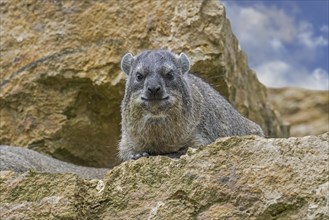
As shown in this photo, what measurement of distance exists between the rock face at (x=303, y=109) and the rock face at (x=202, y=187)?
14927 millimetres

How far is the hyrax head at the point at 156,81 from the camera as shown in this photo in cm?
756

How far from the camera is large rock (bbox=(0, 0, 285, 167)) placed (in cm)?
1077

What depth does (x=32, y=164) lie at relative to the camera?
9516 millimetres

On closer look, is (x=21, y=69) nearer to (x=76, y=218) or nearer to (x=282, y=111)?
(x=76, y=218)

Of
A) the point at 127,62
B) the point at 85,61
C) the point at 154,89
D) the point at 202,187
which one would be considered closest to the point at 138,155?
the point at 154,89

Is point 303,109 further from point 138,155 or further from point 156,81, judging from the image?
point 156,81

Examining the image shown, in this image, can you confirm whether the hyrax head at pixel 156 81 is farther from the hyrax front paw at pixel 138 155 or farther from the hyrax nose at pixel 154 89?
the hyrax front paw at pixel 138 155

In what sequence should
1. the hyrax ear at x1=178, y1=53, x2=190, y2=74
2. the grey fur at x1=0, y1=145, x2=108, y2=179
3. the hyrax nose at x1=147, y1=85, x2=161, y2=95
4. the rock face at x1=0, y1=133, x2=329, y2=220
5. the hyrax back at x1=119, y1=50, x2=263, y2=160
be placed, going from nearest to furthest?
the rock face at x1=0, y1=133, x2=329, y2=220, the hyrax nose at x1=147, y1=85, x2=161, y2=95, the hyrax back at x1=119, y1=50, x2=263, y2=160, the hyrax ear at x1=178, y1=53, x2=190, y2=74, the grey fur at x1=0, y1=145, x2=108, y2=179

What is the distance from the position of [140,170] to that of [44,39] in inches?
214

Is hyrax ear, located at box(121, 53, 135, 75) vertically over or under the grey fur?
over

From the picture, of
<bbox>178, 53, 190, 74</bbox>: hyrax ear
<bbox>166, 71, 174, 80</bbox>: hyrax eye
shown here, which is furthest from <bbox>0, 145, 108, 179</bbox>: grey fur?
<bbox>166, 71, 174, 80</bbox>: hyrax eye

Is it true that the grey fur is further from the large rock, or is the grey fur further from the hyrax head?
the hyrax head

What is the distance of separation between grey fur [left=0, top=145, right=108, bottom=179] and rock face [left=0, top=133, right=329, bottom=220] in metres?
2.71

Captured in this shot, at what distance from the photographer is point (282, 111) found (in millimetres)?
22000
